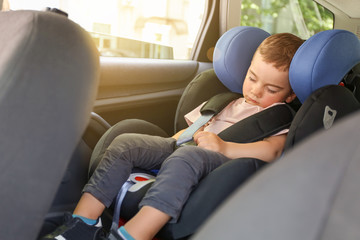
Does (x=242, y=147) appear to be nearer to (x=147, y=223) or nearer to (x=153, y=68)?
(x=147, y=223)

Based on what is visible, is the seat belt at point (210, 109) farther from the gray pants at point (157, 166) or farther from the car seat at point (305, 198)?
the car seat at point (305, 198)

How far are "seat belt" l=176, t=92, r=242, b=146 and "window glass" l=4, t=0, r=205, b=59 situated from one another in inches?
23.9

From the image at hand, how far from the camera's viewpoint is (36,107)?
29.7 inches

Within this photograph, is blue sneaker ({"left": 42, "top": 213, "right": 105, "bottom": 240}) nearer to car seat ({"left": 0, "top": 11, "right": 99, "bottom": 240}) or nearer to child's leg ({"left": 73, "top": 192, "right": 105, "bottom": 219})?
child's leg ({"left": 73, "top": 192, "right": 105, "bottom": 219})

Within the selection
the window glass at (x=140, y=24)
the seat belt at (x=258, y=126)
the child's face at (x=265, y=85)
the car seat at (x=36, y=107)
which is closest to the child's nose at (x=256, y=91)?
the child's face at (x=265, y=85)

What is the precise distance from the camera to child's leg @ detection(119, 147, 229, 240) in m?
1.25

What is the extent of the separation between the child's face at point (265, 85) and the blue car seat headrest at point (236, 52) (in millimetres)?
84

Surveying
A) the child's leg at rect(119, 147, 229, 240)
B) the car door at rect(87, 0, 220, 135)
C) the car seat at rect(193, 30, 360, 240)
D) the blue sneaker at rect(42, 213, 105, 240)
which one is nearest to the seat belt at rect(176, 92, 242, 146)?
the child's leg at rect(119, 147, 229, 240)

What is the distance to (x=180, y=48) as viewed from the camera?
270cm

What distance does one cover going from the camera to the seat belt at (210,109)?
5.90 ft

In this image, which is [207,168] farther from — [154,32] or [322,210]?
[154,32]

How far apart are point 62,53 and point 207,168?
0.77 meters

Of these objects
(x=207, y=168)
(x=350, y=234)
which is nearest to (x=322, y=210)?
(x=350, y=234)

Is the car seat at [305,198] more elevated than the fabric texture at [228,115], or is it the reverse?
the car seat at [305,198]
